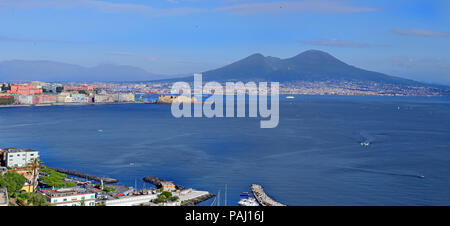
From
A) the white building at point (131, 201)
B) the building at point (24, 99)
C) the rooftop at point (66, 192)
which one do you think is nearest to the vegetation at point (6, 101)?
the building at point (24, 99)

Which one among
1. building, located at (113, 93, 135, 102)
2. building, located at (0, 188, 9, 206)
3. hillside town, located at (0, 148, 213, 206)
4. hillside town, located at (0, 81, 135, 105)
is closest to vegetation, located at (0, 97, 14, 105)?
hillside town, located at (0, 81, 135, 105)

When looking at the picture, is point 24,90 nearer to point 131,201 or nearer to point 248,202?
point 131,201

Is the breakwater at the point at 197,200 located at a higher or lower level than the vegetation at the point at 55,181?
lower

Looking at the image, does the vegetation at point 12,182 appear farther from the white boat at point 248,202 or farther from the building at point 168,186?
the white boat at point 248,202

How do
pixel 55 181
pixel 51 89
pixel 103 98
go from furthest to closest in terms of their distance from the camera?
pixel 51 89 < pixel 103 98 < pixel 55 181

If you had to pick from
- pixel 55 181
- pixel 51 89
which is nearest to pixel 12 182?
pixel 55 181

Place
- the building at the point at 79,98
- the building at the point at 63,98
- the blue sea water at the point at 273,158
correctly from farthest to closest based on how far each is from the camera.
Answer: the building at the point at 79,98 → the building at the point at 63,98 → the blue sea water at the point at 273,158
